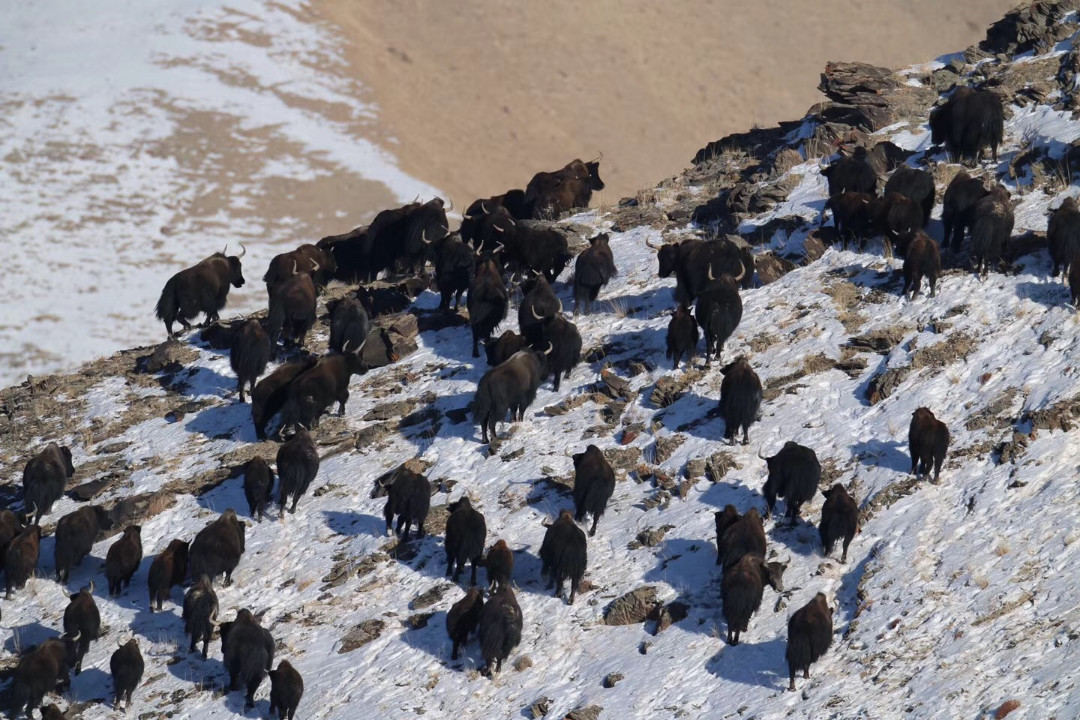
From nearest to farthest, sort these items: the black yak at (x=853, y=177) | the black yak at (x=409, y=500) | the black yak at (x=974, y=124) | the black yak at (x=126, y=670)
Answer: the black yak at (x=126, y=670), the black yak at (x=409, y=500), the black yak at (x=853, y=177), the black yak at (x=974, y=124)

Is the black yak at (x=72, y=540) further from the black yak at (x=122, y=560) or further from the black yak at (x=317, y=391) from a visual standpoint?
the black yak at (x=317, y=391)

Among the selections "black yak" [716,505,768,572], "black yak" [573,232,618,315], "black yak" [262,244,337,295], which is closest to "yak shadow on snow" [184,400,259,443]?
"black yak" [262,244,337,295]

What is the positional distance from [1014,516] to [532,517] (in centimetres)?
549

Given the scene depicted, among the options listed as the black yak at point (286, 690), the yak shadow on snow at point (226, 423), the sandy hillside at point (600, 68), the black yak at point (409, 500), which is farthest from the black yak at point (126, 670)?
the sandy hillside at point (600, 68)

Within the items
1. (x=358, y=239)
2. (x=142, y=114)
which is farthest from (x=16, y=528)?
(x=142, y=114)

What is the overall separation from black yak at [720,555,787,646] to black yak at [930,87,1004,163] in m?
10.9

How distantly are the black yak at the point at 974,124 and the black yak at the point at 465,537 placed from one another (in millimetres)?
11204

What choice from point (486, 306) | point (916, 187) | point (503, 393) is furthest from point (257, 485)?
point (916, 187)

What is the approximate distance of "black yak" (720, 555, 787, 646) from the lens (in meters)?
13.4

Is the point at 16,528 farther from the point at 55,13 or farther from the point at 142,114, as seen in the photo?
the point at 55,13

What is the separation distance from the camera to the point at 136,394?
840 inches

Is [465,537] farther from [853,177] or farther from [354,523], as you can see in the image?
[853,177]

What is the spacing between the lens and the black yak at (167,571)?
16047 mm

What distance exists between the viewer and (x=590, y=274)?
20.7m
